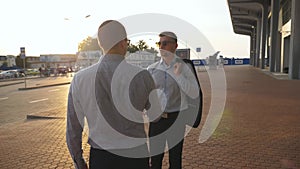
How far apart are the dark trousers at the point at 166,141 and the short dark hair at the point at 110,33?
1208mm

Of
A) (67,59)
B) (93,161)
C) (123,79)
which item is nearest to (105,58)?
(123,79)

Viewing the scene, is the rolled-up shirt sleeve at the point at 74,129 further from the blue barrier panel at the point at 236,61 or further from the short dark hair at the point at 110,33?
the blue barrier panel at the point at 236,61

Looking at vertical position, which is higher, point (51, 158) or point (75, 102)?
point (75, 102)

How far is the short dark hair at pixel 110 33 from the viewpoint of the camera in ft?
6.21

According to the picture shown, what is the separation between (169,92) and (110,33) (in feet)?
4.02

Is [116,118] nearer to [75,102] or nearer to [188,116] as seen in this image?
[75,102]

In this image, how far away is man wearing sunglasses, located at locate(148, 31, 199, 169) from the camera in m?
2.88

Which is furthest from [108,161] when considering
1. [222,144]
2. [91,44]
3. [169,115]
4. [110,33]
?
[91,44]

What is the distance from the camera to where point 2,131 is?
6.81 meters

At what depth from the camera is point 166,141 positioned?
3057mm

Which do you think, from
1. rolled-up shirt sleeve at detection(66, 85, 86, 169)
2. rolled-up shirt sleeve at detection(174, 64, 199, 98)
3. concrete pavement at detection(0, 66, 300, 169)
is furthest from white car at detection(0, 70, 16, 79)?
rolled-up shirt sleeve at detection(66, 85, 86, 169)

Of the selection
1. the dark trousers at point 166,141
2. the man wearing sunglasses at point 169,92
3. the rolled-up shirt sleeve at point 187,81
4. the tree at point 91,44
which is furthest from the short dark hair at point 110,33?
the dark trousers at point 166,141

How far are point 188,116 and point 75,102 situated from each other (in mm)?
1469

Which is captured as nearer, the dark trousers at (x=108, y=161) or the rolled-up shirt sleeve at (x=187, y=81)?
the dark trousers at (x=108, y=161)
